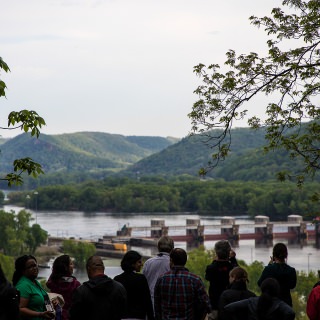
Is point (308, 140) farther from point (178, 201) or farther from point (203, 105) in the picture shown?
point (178, 201)

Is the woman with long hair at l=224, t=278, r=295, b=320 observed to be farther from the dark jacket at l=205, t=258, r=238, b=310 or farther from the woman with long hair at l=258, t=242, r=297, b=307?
the dark jacket at l=205, t=258, r=238, b=310

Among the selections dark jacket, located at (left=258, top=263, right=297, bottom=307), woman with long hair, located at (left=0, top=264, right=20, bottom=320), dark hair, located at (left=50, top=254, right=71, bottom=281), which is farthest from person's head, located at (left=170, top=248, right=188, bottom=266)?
woman with long hair, located at (left=0, top=264, right=20, bottom=320)

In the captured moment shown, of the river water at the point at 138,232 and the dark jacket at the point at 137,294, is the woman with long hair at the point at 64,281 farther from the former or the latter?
the river water at the point at 138,232

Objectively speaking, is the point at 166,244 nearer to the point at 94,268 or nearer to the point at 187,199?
the point at 94,268

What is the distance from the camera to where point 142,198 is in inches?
5635

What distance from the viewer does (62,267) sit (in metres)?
6.36

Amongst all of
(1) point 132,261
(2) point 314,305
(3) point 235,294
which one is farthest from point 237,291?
(1) point 132,261

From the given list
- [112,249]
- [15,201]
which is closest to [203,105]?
[112,249]

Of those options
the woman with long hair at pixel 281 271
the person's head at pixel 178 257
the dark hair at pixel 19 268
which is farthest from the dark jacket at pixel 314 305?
the dark hair at pixel 19 268

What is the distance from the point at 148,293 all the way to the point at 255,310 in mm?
955

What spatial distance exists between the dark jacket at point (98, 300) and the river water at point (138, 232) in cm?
5107

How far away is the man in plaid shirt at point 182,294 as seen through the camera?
6.15 metres

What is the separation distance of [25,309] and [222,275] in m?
2.09

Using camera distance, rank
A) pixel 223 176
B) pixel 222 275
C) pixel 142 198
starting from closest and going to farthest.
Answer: pixel 222 275
pixel 142 198
pixel 223 176
